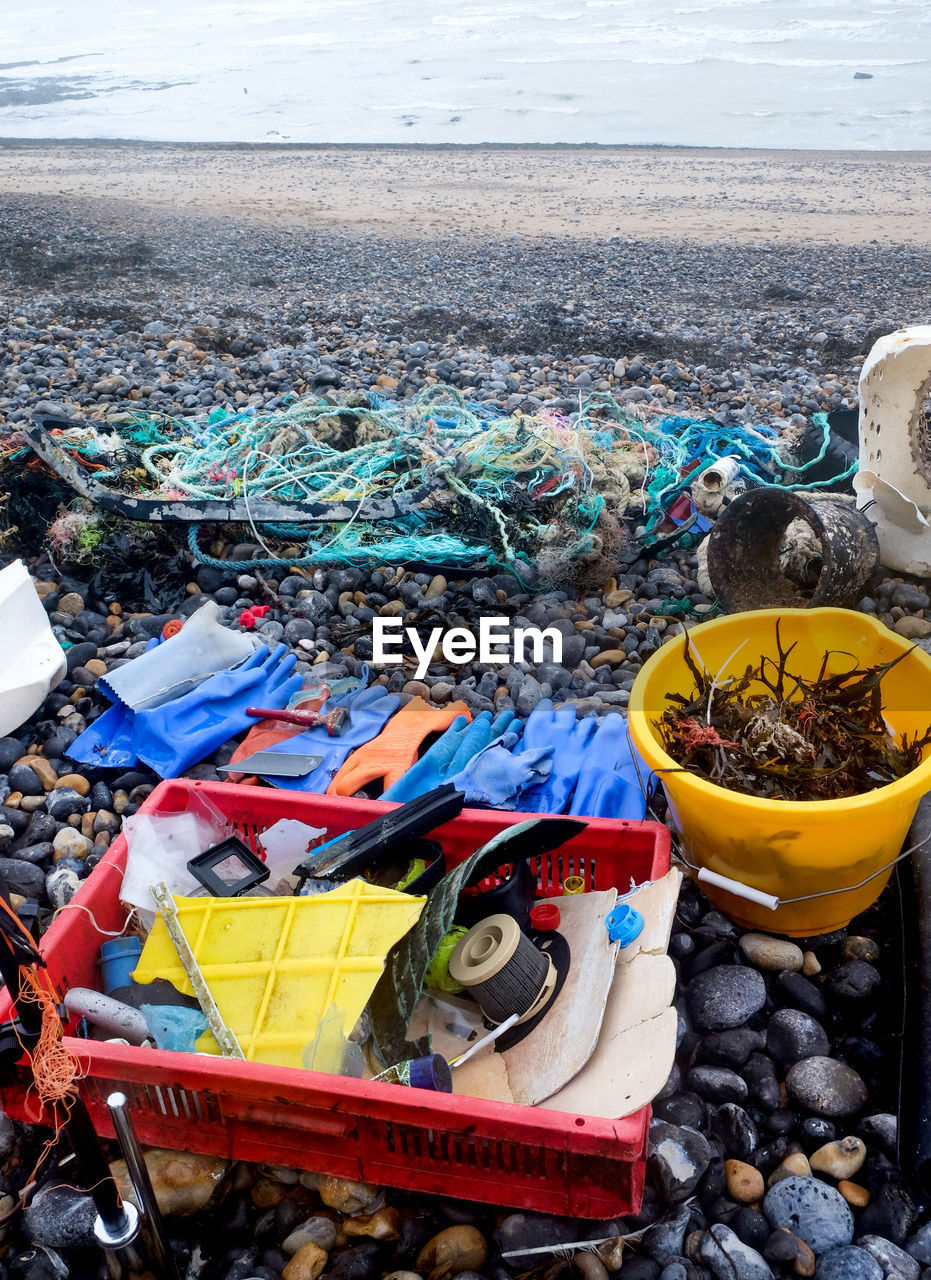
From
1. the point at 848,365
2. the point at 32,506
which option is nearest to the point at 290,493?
the point at 32,506

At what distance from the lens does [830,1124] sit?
185 centimetres

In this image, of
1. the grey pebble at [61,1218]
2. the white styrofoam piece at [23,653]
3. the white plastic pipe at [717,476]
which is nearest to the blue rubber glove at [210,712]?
the white styrofoam piece at [23,653]

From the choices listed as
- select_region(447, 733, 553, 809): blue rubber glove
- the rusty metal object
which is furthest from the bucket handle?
the rusty metal object

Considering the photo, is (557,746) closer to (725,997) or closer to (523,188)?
(725,997)

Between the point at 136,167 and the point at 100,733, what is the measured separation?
1362cm

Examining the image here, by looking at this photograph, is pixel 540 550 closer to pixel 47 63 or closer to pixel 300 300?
pixel 300 300

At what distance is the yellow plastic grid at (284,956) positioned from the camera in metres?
1.86

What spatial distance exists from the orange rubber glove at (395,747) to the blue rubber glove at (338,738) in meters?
0.04

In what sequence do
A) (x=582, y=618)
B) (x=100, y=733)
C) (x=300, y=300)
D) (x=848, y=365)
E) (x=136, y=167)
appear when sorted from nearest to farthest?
(x=100, y=733) → (x=582, y=618) → (x=848, y=365) → (x=300, y=300) → (x=136, y=167)

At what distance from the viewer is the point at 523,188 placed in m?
11.9

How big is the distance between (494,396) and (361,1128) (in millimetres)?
4345

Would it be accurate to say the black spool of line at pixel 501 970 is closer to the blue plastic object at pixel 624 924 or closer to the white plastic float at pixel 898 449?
the blue plastic object at pixel 624 924

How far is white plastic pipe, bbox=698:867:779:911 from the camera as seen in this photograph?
2.02 meters

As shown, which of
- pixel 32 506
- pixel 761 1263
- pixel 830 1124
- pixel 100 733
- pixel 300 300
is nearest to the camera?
pixel 761 1263
